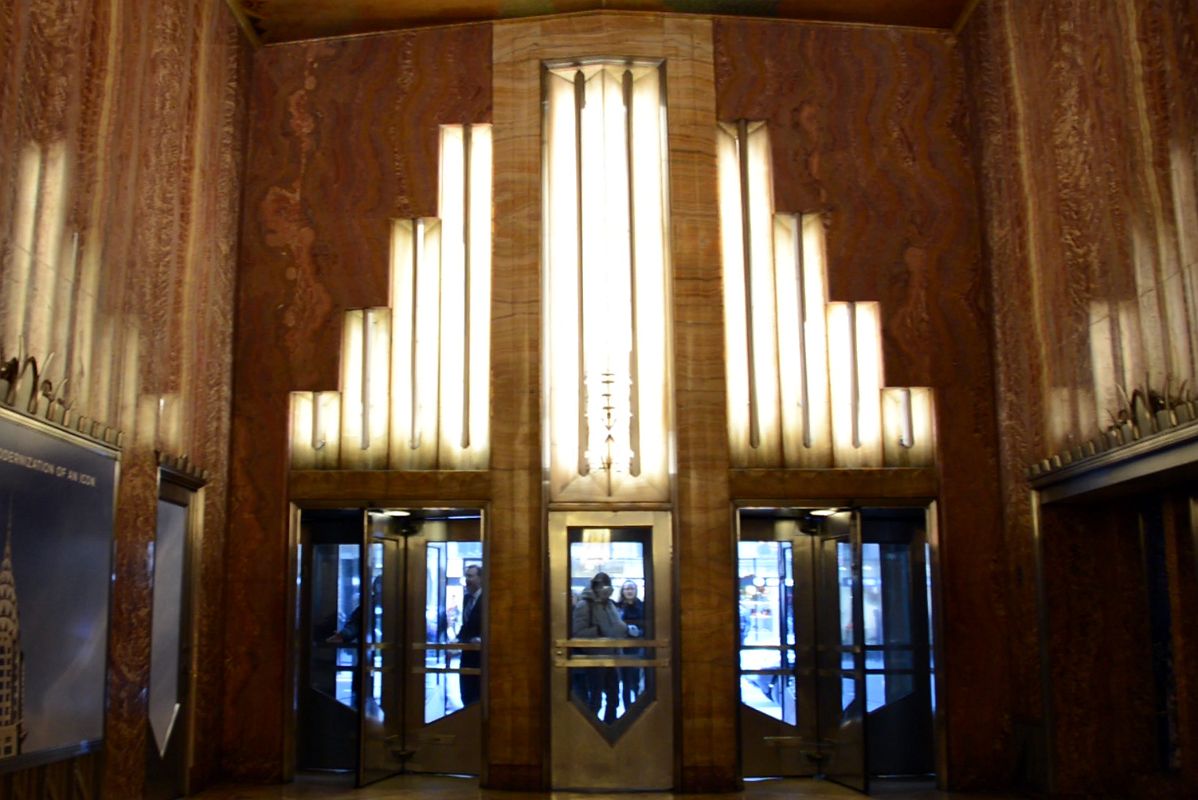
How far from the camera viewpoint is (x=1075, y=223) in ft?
28.3

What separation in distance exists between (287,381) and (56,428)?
11.3 feet

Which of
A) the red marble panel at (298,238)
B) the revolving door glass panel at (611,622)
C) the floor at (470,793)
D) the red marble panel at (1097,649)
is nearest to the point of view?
the red marble panel at (1097,649)

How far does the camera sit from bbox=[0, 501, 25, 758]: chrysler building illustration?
21.4 feet

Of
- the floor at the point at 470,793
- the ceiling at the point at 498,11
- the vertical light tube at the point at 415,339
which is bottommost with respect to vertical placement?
the floor at the point at 470,793

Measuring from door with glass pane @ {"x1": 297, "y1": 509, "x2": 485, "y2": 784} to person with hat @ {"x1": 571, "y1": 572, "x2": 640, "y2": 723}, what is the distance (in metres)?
0.80

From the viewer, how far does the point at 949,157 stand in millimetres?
10555

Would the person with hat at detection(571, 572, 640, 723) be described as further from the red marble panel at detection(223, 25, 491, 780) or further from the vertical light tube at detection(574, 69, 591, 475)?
the red marble panel at detection(223, 25, 491, 780)

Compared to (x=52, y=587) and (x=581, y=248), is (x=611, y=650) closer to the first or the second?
(x=581, y=248)

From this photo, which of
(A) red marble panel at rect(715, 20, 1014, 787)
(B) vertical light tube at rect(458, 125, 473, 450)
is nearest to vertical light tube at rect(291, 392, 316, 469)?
(B) vertical light tube at rect(458, 125, 473, 450)

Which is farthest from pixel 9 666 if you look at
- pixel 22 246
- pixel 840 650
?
pixel 840 650

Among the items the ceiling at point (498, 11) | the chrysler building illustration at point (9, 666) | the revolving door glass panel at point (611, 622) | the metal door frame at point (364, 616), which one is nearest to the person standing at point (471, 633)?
the metal door frame at point (364, 616)

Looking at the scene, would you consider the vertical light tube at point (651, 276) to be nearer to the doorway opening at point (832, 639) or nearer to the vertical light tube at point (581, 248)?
the vertical light tube at point (581, 248)

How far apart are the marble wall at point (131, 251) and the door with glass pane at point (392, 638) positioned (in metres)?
0.79

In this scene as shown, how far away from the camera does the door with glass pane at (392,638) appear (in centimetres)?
1029
